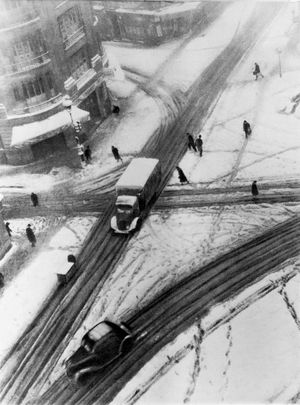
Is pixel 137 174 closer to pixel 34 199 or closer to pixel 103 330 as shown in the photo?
pixel 34 199

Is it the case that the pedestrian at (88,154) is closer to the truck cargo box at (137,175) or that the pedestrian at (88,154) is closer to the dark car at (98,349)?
the truck cargo box at (137,175)

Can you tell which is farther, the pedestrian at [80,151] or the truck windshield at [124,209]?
the pedestrian at [80,151]

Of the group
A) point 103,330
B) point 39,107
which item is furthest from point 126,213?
point 39,107

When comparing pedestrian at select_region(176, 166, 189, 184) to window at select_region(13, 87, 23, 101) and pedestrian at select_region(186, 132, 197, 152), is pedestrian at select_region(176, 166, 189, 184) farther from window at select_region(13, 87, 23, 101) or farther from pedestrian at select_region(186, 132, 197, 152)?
window at select_region(13, 87, 23, 101)

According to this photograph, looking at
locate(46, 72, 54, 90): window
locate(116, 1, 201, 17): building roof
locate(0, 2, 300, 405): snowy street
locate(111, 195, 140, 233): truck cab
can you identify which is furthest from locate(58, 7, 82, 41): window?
locate(116, 1, 201, 17): building roof

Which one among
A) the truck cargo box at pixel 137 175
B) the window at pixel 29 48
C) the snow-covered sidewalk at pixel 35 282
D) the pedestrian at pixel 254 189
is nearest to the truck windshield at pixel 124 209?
the truck cargo box at pixel 137 175

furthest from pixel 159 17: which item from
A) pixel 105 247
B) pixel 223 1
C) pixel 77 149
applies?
pixel 105 247
